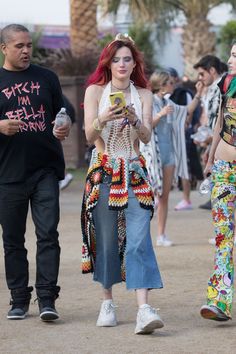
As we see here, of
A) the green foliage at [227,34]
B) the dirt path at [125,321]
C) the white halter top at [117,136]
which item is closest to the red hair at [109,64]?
the white halter top at [117,136]

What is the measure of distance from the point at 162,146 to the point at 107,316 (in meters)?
4.42

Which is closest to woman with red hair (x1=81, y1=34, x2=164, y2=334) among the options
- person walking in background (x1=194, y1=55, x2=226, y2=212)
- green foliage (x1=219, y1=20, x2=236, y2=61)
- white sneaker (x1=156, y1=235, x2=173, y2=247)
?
white sneaker (x1=156, y1=235, x2=173, y2=247)

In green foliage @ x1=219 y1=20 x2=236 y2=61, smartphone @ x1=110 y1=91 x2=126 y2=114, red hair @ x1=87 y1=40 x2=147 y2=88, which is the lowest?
green foliage @ x1=219 y1=20 x2=236 y2=61

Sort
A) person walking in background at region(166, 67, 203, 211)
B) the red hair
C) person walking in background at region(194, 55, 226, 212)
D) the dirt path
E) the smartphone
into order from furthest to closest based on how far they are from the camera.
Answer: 1. person walking in background at region(166, 67, 203, 211)
2. person walking in background at region(194, 55, 226, 212)
3. the red hair
4. the smartphone
5. the dirt path

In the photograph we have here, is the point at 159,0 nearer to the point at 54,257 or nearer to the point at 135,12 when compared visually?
the point at 135,12

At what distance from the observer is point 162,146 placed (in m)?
11.4

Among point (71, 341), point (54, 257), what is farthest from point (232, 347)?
point (54, 257)

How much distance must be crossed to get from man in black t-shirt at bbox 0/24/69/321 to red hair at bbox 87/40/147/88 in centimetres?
42

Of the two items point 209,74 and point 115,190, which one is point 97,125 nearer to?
point 115,190

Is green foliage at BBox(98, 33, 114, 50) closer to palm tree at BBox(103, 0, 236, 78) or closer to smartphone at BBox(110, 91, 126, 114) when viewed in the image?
palm tree at BBox(103, 0, 236, 78)

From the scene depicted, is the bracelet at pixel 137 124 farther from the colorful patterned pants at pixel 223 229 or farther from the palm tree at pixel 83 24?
the palm tree at pixel 83 24

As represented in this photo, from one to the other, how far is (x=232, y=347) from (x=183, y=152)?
5806 mm

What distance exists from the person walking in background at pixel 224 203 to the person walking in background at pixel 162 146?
338cm

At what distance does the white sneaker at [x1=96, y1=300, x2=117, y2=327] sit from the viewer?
7.11 metres
